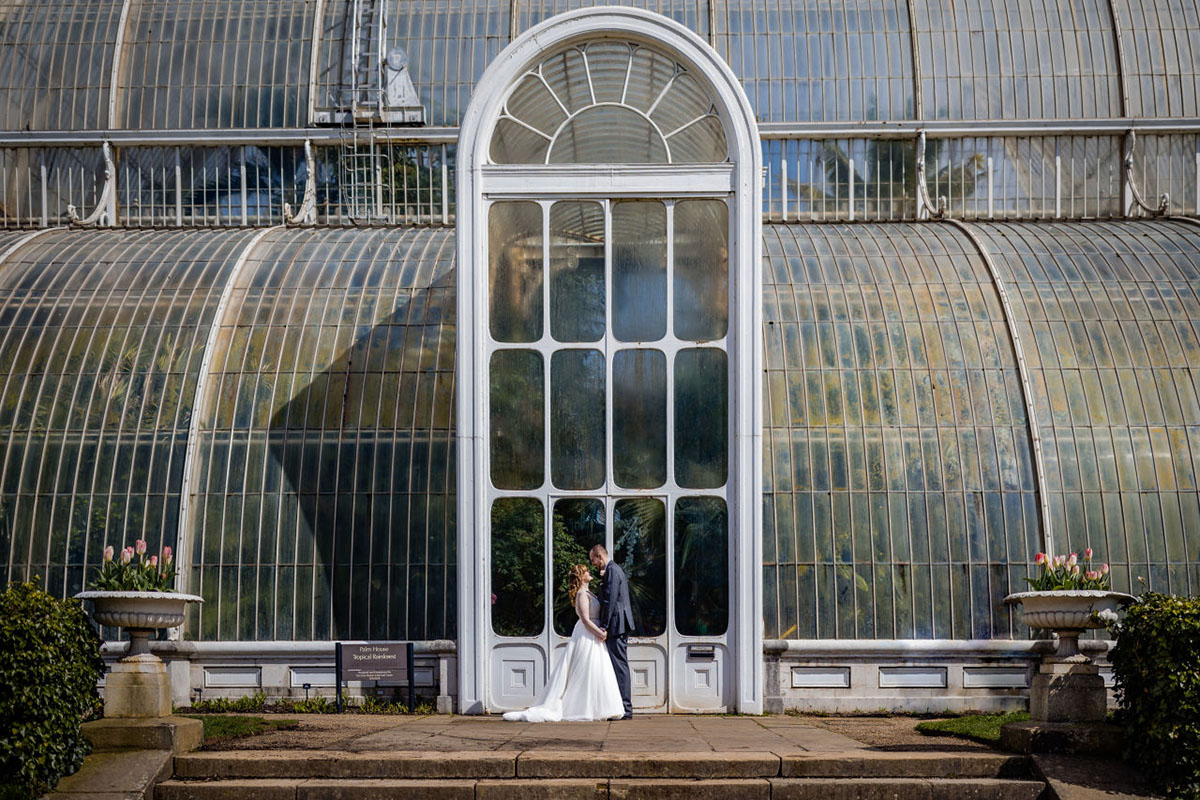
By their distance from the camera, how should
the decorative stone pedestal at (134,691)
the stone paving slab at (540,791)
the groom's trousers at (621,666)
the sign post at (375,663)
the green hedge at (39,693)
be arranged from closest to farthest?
the green hedge at (39,693) < the stone paving slab at (540,791) < the decorative stone pedestal at (134,691) < the groom's trousers at (621,666) < the sign post at (375,663)

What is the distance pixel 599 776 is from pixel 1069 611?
5.26m

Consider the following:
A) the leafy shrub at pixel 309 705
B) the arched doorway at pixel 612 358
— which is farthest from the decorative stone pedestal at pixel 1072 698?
the leafy shrub at pixel 309 705

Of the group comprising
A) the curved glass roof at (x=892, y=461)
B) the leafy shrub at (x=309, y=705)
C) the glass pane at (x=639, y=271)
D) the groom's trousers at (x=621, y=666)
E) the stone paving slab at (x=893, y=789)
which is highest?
the glass pane at (x=639, y=271)

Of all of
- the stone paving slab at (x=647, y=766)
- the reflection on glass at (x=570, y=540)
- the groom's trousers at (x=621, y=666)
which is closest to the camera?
the stone paving slab at (x=647, y=766)

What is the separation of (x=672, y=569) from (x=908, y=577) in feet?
12.6

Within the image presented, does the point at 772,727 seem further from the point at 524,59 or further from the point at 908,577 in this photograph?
the point at 524,59

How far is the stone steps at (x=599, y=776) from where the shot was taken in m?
12.6

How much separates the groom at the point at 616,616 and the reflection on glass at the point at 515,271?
3147 millimetres

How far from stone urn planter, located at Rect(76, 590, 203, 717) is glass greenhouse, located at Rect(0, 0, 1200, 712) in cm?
410

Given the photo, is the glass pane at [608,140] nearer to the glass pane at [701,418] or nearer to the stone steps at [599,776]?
the glass pane at [701,418]

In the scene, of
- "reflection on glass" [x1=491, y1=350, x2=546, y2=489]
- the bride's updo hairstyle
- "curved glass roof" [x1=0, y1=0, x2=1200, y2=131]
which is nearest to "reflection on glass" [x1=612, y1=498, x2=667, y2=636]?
the bride's updo hairstyle

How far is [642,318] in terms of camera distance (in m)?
18.3

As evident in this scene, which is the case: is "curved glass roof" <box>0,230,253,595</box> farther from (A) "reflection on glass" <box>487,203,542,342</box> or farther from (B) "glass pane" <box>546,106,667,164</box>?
(B) "glass pane" <box>546,106,667,164</box>

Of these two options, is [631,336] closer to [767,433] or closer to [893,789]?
[767,433]
